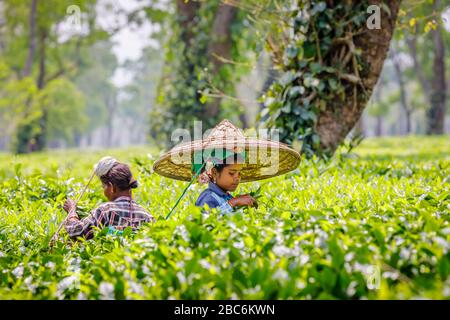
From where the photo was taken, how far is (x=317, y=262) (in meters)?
2.52

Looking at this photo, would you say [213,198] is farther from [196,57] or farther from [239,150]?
[196,57]

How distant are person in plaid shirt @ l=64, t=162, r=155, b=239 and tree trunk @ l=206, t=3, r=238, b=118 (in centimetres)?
854

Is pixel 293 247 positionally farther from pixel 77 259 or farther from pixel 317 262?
pixel 77 259

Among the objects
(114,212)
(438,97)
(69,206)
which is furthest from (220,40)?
(438,97)

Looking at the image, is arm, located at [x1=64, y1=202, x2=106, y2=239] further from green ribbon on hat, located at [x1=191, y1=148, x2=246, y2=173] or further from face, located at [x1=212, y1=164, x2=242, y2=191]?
face, located at [x1=212, y1=164, x2=242, y2=191]

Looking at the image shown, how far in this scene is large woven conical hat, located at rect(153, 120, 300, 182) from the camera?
3.93 metres

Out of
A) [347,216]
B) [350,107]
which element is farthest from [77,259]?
[350,107]

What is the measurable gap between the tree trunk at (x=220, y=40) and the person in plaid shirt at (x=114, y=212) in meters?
8.54

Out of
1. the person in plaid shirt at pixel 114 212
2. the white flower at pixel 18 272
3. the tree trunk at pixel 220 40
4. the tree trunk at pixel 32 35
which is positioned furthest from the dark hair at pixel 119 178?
the tree trunk at pixel 32 35

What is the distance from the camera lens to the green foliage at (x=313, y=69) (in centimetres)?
727

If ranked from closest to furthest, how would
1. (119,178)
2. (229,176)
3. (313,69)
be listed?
(229,176) → (119,178) → (313,69)

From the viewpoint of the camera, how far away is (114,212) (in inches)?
166

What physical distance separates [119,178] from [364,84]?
14.7 ft

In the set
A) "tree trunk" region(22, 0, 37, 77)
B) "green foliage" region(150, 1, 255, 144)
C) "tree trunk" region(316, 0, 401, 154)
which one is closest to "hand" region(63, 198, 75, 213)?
"tree trunk" region(316, 0, 401, 154)
